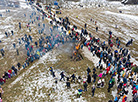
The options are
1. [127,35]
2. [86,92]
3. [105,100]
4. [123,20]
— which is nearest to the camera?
[105,100]

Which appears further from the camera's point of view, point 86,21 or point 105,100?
point 86,21

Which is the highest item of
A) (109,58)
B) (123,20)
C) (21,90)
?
(123,20)

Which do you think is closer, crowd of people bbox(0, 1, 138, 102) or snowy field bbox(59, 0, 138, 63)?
crowd of people bbox(0, 1, 138, 102)

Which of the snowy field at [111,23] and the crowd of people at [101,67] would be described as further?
the snowy field at [111,23]

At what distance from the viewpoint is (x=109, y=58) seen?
60.0ft

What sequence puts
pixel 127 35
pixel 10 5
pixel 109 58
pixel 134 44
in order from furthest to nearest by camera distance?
pixel 10 5 < pixel 127 35 < pixel 134 44 < pixel 109 58

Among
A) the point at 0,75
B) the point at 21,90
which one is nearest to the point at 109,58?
the point at 21,90

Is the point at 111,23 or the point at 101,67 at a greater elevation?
the point at 111,23

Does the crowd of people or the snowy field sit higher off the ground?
the snowy field

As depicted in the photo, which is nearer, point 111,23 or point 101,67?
point 101,67

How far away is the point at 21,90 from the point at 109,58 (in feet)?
40.1

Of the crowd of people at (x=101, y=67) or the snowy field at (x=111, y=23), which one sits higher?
the snowy field at (x=111, y=23)

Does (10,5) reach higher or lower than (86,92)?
higher

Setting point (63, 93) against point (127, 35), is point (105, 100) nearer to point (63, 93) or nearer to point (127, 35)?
point (63, 93)
